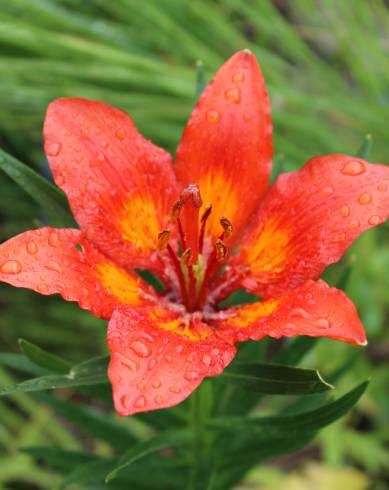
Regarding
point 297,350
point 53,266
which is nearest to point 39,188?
point 53,266

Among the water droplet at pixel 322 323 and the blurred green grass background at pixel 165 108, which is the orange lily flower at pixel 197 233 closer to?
the water droplet at pixel 322 323

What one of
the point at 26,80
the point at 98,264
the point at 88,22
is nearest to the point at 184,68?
the point at 88,22

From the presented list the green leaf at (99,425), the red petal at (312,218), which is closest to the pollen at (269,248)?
the red petal at (312,218)

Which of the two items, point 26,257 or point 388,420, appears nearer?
point 26,257

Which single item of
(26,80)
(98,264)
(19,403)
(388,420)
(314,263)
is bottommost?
(19,403)

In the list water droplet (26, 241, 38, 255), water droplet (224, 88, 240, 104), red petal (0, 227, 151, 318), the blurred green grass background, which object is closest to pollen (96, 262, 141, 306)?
red petal (0, 227, 151, 318)

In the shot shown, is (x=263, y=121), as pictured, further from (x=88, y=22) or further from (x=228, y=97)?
(x=88, y=22)
